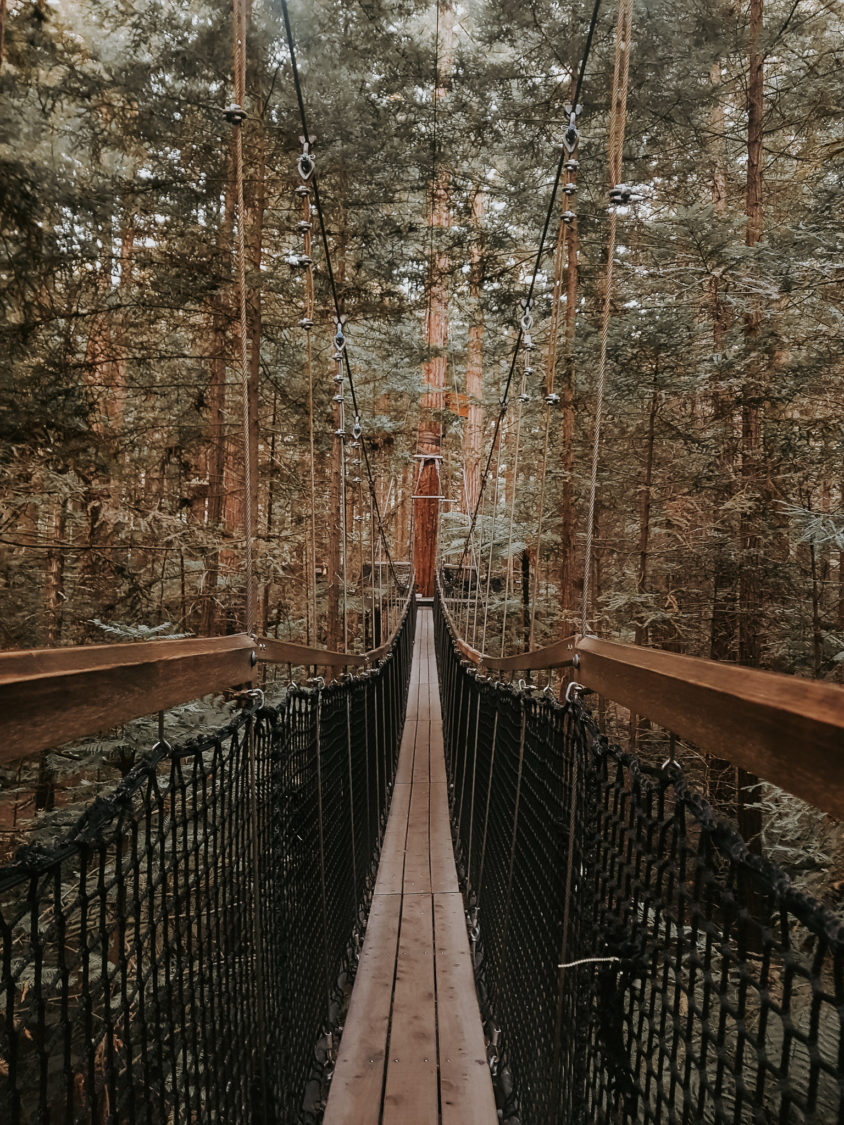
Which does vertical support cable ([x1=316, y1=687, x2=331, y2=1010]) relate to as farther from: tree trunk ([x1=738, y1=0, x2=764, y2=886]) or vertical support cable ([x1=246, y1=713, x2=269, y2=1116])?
tree trunk ([x1=738, y1=0, x2=764, y2=886])

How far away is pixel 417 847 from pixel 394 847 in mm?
102

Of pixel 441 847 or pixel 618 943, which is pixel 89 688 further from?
pixel 441 847

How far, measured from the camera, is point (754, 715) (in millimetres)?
537

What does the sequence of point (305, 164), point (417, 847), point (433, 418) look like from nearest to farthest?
point (305, 164), point (417, 847), point (433, 418)

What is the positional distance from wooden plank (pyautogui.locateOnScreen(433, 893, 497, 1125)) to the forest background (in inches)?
46.9

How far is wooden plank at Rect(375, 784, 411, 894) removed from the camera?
8.71 ft

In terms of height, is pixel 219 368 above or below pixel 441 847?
above

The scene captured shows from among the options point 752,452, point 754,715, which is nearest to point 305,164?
point 754,715

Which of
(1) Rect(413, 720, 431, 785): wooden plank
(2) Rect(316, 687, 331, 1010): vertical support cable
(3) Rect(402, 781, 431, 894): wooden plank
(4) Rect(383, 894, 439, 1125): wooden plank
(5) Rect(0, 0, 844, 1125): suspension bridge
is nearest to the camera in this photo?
(5) Rect(0, 0, 844, 1125): suspension bridge

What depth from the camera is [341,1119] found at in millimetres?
1412

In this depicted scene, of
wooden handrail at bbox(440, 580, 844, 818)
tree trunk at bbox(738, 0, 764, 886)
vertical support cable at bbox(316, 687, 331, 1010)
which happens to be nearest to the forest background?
tree trunk at bbox(738, 0, 764, 886)

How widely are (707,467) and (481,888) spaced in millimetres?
3169

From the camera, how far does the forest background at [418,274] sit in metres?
3.48

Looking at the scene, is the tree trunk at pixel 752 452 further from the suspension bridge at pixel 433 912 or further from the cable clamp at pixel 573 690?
the cable clamp at pixel 573 690
